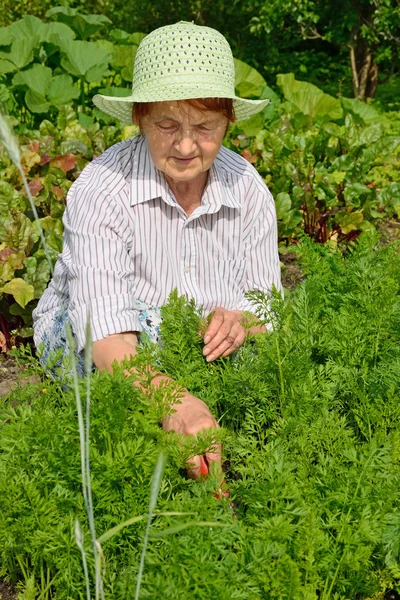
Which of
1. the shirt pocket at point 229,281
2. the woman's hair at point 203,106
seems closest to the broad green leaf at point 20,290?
the shirt pocket at point 229,281

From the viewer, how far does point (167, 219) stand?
280 centimetres

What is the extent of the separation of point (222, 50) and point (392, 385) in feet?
3.75

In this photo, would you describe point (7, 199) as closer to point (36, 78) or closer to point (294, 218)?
point (294, 218)

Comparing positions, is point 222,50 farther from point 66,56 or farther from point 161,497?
point 66,56

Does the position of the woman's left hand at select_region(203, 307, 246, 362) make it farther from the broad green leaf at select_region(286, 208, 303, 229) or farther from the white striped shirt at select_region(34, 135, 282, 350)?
the broad green leaf at select_region(286, 208, 303, 229)

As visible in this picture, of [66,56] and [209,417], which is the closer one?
[209,417]

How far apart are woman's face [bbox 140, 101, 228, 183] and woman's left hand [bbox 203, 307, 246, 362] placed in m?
0.45

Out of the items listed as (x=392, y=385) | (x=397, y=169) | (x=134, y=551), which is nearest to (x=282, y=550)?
(x=134, y=551)

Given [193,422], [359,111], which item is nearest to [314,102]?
[359,111]

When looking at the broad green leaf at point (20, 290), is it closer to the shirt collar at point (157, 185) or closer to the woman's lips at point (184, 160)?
the shirt collar at point (157, 185)

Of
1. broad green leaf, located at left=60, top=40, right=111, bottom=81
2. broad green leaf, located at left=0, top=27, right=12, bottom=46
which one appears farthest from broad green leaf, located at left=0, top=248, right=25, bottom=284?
broad green leaf, located at left=0, top=27, right=12, bottom=46

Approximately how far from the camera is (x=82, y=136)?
4656mm

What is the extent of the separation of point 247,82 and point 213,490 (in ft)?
13.8

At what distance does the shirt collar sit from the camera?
108 inches
